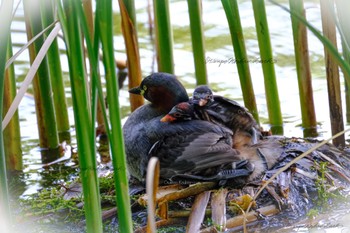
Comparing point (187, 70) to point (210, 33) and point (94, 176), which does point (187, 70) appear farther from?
point (94, 176)

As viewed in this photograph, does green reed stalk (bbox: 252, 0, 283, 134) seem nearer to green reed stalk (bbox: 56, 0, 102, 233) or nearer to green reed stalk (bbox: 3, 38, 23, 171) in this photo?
green reed stalk (bbox: 3, 38, 23, 171)

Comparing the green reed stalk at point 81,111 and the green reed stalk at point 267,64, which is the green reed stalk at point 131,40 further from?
the green reed stalk at point 81,111

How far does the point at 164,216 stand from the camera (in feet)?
14.8

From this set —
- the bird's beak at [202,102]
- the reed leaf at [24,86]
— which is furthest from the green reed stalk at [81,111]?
the bird's beak at [202,102]

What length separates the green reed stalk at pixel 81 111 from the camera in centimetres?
302

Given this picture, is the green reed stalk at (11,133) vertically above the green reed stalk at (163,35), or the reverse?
the green reed stalk at (163,35)

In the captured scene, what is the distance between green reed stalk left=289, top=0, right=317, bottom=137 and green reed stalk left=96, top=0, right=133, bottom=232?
8.01 ft

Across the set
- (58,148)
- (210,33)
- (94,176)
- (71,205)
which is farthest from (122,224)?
(210,33)

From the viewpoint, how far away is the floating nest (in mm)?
4461

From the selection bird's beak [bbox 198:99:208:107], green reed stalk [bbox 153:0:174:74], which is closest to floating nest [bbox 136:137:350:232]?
bird's beak [bbox 198:99:208:107]

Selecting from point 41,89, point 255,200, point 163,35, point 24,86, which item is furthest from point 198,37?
point 24,86

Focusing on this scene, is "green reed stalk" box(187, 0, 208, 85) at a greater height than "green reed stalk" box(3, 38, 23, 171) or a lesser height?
greater

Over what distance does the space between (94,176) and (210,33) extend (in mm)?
5675

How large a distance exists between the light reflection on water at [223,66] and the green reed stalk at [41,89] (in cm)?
25
